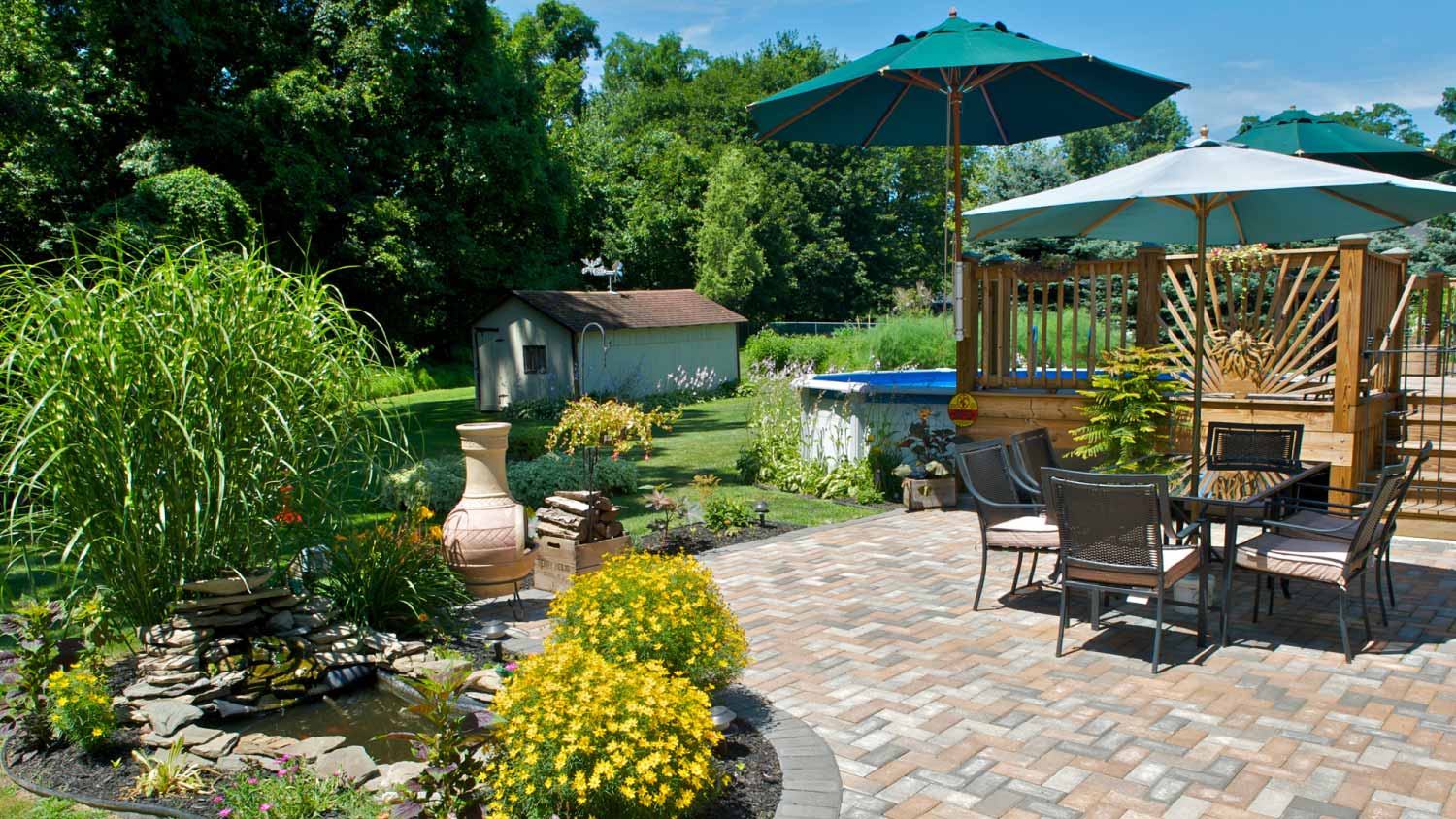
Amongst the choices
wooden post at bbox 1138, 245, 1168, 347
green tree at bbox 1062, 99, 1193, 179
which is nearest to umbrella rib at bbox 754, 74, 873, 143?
wooden post at bbox 1138, 245, 1168, 347

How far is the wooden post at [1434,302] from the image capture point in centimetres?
924

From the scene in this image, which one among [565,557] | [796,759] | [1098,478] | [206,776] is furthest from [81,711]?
[1098,478]

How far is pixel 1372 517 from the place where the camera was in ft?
14.7

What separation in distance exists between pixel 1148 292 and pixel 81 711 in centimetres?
744

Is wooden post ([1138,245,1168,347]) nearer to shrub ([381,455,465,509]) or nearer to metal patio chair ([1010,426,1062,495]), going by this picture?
metal patio chair ([1010,426,1062,495])

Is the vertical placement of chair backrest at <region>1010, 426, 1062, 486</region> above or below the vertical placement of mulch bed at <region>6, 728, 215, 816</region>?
above

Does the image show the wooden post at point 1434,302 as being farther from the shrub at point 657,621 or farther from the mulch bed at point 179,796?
the mulch bed at point 179,796

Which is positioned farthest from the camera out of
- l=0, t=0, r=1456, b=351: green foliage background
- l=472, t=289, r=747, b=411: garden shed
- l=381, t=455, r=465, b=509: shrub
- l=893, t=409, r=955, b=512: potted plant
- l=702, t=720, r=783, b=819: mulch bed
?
l=472, t=289, r=747, b=411: garden shed

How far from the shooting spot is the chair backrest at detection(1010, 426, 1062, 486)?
6141 mm

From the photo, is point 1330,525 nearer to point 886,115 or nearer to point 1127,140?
point 886,115

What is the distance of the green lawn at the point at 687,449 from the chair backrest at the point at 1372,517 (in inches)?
169

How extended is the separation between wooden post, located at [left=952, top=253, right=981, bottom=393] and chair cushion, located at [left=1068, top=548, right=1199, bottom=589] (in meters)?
3.70

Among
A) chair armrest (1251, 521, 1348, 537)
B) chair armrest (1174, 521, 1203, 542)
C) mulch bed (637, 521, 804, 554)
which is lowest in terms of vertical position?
mulch bed (637, 521, 804, 554)

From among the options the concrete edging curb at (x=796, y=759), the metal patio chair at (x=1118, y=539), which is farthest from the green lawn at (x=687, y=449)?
the metal patio chair at (x=1118, y=539)
